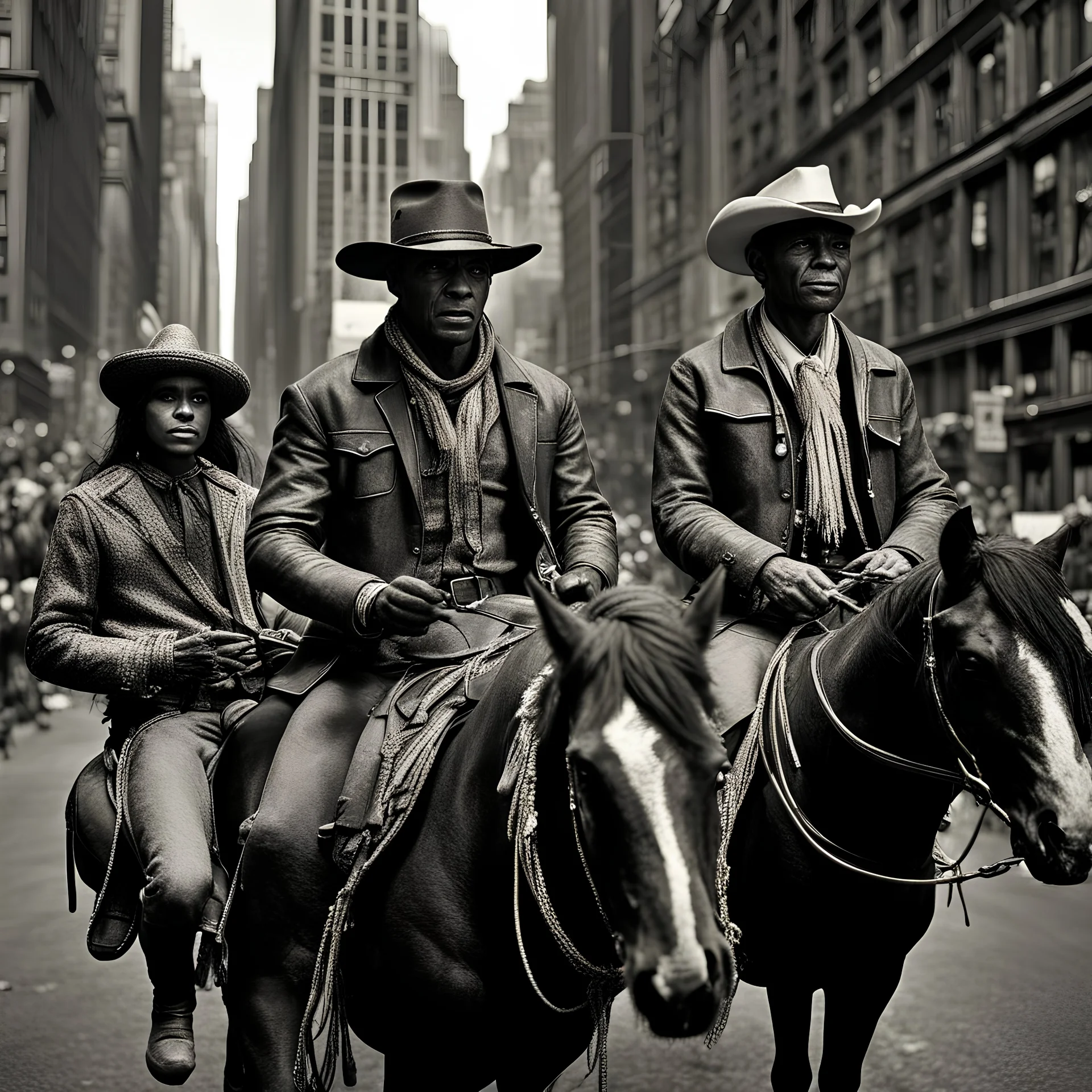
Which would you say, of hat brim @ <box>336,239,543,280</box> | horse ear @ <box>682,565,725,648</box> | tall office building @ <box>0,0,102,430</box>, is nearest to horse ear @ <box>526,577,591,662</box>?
horse ear @ <box>682,565,725,648</box>

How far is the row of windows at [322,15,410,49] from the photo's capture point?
47.9 feet

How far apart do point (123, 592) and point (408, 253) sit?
120 centimetres

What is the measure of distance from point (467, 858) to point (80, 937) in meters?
4.76

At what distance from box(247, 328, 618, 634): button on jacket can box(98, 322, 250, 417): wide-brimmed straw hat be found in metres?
0.42

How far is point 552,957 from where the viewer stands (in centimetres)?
238

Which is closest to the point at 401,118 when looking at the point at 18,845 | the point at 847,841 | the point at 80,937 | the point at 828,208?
the point at 18,845

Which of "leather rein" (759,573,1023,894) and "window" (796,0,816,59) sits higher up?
"window" (796,0,816,59)

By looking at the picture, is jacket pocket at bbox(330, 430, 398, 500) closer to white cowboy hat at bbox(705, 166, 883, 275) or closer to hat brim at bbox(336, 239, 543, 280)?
hat brim at bbox(336, 239, 543, 280)

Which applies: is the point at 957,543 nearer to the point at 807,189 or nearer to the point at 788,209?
the point at 788,209

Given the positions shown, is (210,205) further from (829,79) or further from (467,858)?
(467,858)

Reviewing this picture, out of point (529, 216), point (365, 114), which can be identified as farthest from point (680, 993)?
point (365, 114)

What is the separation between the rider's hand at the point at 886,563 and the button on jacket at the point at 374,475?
2.18 feet

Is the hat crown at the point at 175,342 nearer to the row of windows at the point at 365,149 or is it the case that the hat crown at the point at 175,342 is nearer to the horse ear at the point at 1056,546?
the horse ear at the point at 1056,546

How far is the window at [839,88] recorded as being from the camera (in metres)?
11.8
